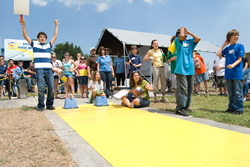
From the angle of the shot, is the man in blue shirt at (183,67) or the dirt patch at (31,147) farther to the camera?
the man in blue shirt at (183,67)

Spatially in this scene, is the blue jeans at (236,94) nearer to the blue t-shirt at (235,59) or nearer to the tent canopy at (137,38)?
the blue t-shirt at (235,59)

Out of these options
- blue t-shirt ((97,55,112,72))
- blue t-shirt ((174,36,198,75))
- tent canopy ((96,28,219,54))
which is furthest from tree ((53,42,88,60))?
blue t-shirt ((174,36,198,75))

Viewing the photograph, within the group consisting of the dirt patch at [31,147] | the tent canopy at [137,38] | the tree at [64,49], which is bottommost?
the dirt patch at [31,147]

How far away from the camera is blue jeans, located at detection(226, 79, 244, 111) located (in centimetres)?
372

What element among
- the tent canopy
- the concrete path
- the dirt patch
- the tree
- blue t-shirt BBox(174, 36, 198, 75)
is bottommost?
the concrete path

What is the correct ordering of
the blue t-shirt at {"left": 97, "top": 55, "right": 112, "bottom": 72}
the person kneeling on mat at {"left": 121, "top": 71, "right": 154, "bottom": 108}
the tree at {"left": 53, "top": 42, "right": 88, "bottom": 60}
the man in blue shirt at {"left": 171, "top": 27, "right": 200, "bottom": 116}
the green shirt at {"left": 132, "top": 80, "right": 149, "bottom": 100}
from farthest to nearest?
the tree at {"left": 53, "top": 42, "right": 88, "bottom": 60}
the blue t-shirt at {"left": 97, "top": 55, "right": 112, "bottom": 72}
the green shirt at {"left": 132, "top": 80, "right": 149, "bottom": 100}
the person kneeling on mat at {"left": 121, "top": 71, "right": 154, "bottom": 108}
the man in blue shirt at {"left": 171, "top": 27, "right": 200, "bottom": 116}

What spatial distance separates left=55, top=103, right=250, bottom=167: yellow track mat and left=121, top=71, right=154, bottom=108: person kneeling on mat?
161 centimetres

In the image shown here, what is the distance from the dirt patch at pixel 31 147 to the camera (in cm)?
167

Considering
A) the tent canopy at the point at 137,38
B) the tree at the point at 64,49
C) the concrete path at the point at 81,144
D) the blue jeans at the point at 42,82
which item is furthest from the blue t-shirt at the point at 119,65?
the tree at the point at 64,49

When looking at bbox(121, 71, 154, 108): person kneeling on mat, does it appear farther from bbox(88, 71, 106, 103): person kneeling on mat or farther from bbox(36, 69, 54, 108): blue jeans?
bbox(36, 69, 54, 108): blue jeans

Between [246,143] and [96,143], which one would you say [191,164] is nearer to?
[246,143]

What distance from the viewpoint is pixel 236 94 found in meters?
3.74

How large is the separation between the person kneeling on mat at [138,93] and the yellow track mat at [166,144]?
63.3 inches

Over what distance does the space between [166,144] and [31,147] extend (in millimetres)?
1433
